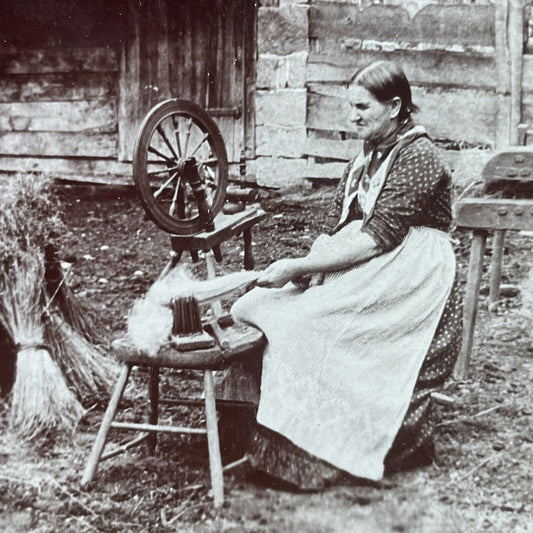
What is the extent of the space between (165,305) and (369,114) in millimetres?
1076

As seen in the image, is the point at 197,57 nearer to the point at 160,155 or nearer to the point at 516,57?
the point at 516,57

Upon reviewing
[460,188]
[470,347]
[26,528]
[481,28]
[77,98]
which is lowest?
[26,528]

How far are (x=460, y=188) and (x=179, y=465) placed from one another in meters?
4.05

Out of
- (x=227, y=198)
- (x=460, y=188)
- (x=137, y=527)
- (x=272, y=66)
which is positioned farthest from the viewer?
(x=272, y=66)

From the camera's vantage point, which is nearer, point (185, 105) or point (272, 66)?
point (185, 105)

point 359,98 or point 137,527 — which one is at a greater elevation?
point 359,98

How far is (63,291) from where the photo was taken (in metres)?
4.04

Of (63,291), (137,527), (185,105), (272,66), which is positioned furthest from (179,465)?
(272,66)

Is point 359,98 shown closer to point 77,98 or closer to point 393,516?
point 393,516

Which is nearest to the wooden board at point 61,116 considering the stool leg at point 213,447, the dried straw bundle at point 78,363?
the dried straw bundle at point 78,363

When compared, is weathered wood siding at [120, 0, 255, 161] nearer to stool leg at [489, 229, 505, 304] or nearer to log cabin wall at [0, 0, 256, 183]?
log cabin wall at [0, 0, 256, 183]

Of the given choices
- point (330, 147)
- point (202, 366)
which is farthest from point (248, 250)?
point (330, 147)

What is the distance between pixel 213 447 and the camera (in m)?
2.93

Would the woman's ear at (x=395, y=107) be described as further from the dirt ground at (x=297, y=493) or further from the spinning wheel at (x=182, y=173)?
the dirt ground at (x=297, y=493)
